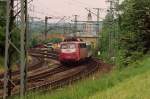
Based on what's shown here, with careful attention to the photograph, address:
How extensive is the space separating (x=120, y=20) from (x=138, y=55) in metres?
4.70

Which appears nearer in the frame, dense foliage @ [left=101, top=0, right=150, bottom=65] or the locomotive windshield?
dense foliage @ [left=101, top=0, right=150, bottom=65]

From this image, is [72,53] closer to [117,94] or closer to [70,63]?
[70,63]

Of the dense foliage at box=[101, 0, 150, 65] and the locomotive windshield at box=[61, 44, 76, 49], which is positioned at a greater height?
the dense foliage at box=[101, 0, 150, 65]

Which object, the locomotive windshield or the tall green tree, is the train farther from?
the tall green tree

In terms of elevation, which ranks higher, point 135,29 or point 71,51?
point 135,29

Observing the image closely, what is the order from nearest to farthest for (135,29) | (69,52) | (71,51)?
(135,29)
(71,51)
(69,52)

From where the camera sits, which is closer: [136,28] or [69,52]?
[136,28]

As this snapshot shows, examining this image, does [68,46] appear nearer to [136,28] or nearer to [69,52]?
[69,52]

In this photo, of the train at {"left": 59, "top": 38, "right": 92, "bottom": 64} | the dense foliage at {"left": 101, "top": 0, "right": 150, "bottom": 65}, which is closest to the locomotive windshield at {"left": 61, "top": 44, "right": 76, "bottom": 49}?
the train at {"left": 59, "top": 38, "right": 92, "bottom": 64}

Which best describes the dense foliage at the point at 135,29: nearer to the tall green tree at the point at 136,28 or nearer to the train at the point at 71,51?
the tall green tree at the point at 136,28

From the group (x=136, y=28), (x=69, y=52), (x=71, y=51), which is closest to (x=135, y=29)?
(x=136, y=28)

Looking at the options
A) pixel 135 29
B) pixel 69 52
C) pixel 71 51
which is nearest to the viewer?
pixel 135 29

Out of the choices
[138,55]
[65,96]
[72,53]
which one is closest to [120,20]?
[138,55]

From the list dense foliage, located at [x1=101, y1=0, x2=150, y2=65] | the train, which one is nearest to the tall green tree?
dense foliage, located at [x1=101, y1=0, x2=150, y2=65]
